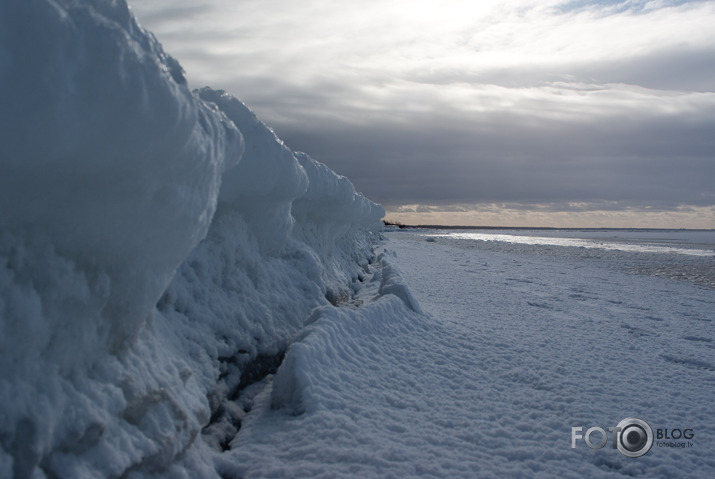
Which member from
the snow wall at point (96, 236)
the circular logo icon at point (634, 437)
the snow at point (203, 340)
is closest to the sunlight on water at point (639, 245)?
the snow at point (203, 340)

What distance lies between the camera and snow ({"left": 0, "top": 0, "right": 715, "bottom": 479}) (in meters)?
1.86

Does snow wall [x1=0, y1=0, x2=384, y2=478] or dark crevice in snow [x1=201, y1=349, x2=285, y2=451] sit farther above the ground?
snow wall [x1=0, y1=0, x2=384, y2=478]

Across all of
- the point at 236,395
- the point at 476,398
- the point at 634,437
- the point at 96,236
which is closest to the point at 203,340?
the point at 236,395

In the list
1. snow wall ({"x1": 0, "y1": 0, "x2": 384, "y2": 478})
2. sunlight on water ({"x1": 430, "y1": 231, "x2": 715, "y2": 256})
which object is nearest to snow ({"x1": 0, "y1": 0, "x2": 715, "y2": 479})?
snow wall ({"x1": 0, "y1": 0, "x2": 384, "y2": 478})

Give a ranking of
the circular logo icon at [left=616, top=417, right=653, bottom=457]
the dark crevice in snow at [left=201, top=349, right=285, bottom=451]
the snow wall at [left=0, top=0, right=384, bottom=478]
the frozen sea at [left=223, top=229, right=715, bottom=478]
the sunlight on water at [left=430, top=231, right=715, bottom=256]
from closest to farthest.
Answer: the snow wall at [left=0, top=0, right=384, bottom=478] < the frozen sea at [left=223, top=229, right=715, bottom=478] < the dark crevice in snow at [left=201, top=349, right=285, bottom=451] < the circular logo icon at [left=616, top=417, right=653, bottom=457] < the sunlight on water at [left=430, top=231, right=715, bottom=256]

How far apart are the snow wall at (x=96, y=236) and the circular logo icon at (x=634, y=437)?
2596mm

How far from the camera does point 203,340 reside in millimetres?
3494

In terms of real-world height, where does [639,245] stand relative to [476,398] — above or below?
below

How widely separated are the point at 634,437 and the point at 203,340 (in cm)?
306

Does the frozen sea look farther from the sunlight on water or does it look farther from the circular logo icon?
the sunlight on water

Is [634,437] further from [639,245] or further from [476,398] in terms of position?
[639,245]

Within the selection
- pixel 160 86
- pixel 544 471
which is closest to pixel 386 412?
pixel 544 471

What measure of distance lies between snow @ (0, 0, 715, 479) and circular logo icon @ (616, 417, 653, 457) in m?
0.08

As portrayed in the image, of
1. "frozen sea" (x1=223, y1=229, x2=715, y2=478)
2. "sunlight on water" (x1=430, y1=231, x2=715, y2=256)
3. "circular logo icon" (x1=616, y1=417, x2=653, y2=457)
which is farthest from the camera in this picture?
"sunlight on water" (x1=430, y1=231, x2=715, y2=256)
